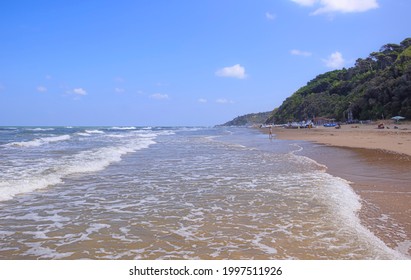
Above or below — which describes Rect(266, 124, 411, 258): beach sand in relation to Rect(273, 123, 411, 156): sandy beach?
below

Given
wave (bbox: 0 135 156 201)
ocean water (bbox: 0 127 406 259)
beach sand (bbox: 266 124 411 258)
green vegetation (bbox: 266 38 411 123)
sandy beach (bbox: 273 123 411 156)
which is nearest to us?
ocean water (bbox: 0 127 406 259)

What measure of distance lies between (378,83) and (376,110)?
5.13 m

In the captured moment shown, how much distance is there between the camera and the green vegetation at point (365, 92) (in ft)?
176

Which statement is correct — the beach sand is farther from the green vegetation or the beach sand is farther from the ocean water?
the green vegetation

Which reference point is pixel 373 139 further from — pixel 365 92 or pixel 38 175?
pixel 365 92

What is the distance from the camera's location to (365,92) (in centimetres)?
6075

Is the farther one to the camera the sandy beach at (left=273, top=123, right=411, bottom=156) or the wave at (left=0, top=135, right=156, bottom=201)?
the sandy beach at (left=273, top=123, right=411, bottom=156)

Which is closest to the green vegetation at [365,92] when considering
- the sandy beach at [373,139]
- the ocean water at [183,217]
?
the sandy beach at [373,139]

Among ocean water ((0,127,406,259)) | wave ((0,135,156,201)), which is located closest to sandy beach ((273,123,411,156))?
ocean water ((0,127,406,259))

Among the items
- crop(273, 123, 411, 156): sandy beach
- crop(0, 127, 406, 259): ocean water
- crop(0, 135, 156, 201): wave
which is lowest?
crop(0, 127, 406, 259): ocean water

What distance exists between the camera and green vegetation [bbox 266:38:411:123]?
5372cm

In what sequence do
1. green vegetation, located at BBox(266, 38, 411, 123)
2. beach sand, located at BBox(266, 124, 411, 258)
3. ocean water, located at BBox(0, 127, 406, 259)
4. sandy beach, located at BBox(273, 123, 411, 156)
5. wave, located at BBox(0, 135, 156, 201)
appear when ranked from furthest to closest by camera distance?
green vegetation, located at BBox(266, 38, 411, 123) → sandy beach, located at BBox(273, 123, 411, 156) → wave, located at BBox(0, 135, 156, 201) → beach sand, located at BBox(266, 124, 411, 258) → ocean water, located at BBox(0, 127, 406, 259)

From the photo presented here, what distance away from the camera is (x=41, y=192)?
8.74m


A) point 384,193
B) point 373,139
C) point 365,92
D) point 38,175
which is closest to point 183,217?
point 384,193
